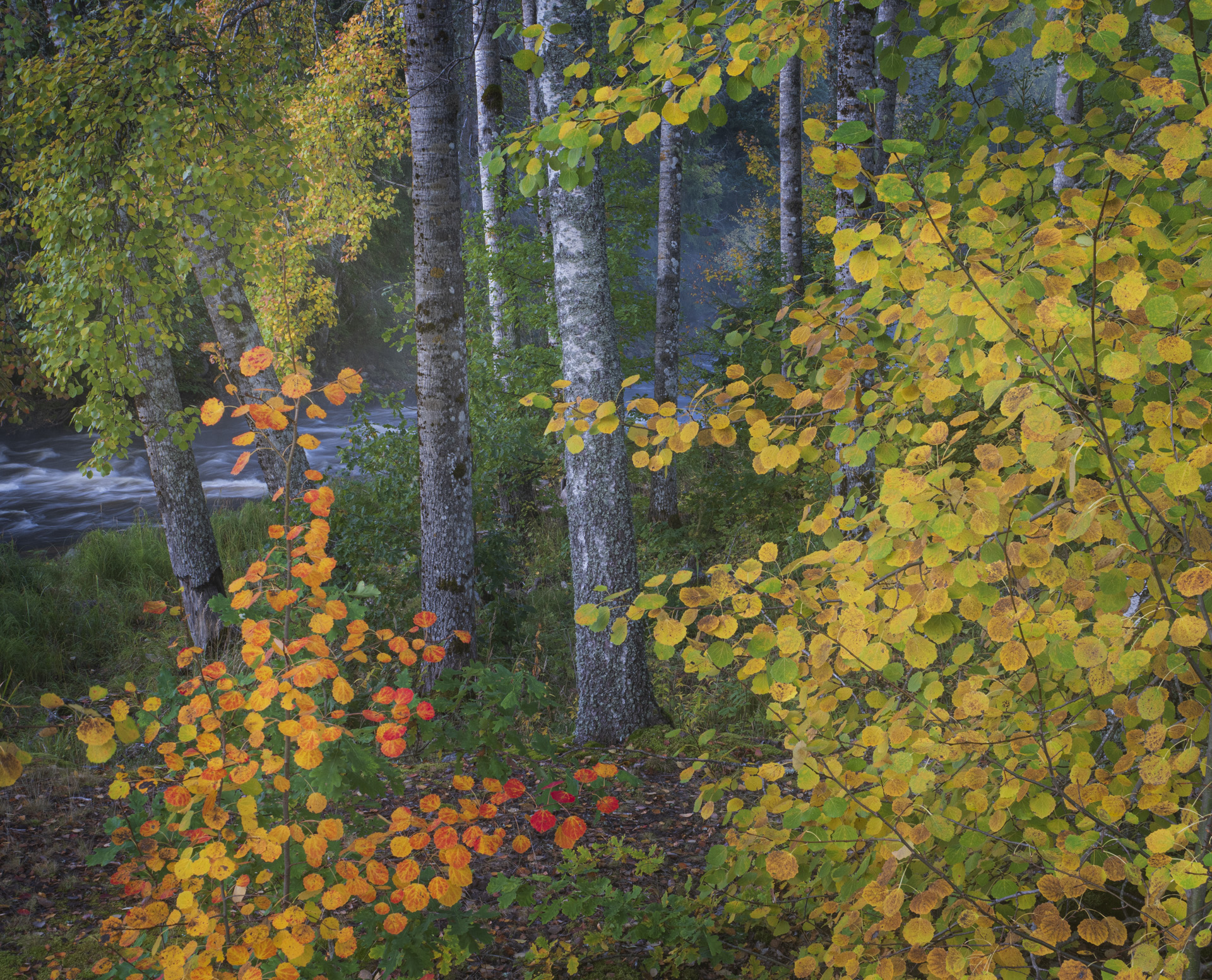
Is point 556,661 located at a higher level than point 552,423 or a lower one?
lower

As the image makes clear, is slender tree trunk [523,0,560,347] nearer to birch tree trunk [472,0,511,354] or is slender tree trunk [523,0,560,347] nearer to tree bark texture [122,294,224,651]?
birch tree trunk [472,0,511,354]

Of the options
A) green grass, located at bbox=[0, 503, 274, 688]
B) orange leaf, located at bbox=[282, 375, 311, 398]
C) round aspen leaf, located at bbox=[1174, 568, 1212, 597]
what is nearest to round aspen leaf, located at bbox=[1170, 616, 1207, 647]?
round aspen leaf, located at bbox=[1174, 568, 1212, 597]

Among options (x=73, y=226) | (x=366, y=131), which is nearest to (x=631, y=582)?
(x=73, y=226)

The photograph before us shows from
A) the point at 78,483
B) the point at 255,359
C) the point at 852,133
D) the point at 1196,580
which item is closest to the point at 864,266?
the point at 852,133

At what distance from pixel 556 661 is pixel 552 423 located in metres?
4.57

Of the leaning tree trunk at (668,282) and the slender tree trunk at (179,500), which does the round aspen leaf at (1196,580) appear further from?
the leaning tree trunk at (668,282)

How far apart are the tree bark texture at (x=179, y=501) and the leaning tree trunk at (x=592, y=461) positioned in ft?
12.0

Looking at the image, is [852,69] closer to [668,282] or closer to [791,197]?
[668,282]

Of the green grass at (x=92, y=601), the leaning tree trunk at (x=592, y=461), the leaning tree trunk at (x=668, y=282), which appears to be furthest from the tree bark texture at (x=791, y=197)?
the green grass at (x=92, y=601)

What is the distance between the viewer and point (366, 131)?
11891 millimetres

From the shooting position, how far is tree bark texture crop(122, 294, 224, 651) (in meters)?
6.10

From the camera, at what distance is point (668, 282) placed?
8383 mm

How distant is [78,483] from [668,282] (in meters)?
10.2

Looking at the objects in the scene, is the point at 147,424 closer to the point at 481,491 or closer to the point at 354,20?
the point at 481,491
